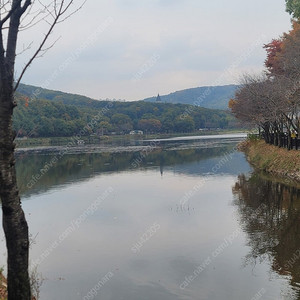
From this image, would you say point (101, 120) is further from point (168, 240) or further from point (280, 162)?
point (168, 240)

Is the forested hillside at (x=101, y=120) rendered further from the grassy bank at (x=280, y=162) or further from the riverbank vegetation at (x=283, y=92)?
the grassy bank at (x=280, y=162)

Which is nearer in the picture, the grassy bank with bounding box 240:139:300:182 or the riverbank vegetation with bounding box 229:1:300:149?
the grassy bank with bounding box 240:139:300:182

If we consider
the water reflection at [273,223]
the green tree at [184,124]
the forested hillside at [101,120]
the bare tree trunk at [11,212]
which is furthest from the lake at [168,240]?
the green tree at [184,124]

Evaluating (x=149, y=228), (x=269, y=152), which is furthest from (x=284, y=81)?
(x=149, y=228)

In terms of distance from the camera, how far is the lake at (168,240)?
10.5 meters

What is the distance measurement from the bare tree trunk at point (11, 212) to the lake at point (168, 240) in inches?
197

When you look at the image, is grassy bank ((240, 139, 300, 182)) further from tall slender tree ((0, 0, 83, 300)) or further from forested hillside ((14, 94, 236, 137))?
forested hillside ((14, 94, 236, 137))

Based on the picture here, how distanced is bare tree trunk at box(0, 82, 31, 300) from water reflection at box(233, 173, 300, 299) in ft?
22.9

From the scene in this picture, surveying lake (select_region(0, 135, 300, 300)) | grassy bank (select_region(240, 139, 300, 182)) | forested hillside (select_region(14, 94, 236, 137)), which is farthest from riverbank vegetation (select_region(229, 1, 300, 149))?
forested hillside (select_region(14, 94, 236, 137))

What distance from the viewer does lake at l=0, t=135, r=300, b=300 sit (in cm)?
1046

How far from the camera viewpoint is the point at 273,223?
52.8 ft

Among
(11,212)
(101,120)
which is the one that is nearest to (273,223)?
(11,212)

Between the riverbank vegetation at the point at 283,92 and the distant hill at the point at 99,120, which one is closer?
the riverbank vegetation at the point at 283,92

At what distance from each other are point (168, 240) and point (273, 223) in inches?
197
